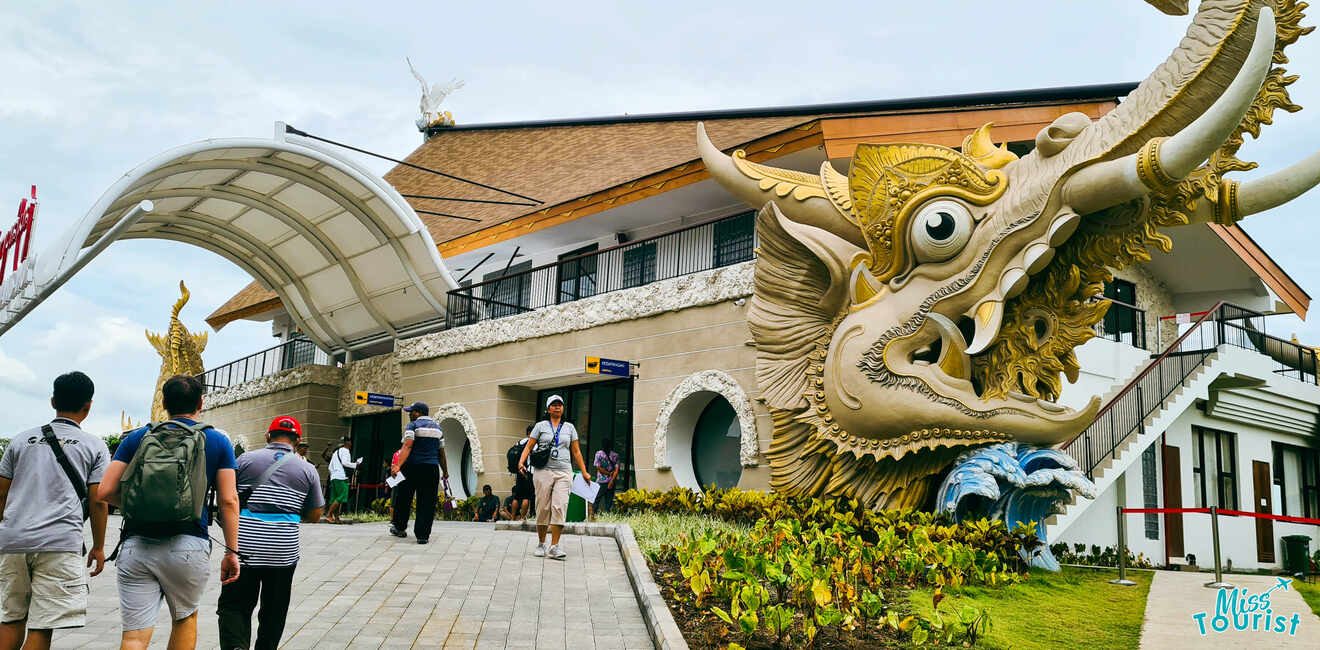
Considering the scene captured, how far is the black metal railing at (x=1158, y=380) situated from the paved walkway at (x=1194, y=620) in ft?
12.8

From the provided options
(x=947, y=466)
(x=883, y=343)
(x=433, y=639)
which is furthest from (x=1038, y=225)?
(x=433, y=639)

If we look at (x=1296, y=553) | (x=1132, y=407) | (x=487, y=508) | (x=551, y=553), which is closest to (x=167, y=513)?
(x=551, y=553)

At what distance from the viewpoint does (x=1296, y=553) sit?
65.9ft

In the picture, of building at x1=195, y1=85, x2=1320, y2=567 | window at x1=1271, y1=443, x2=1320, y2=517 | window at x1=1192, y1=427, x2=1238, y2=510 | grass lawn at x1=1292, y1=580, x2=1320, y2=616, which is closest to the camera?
grass lawn at x1=1292, y1=580, x2=1320, y2=616

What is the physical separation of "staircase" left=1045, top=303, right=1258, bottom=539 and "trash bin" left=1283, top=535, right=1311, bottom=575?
4.17 m

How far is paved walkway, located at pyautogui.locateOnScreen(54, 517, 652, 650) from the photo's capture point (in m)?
7.16

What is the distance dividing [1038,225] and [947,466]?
10.1 feet

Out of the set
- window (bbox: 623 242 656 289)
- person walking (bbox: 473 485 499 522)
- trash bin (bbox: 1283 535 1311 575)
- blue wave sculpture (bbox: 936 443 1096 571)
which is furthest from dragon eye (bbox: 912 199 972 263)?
trash bin (bbox: 1283 535 1311 575)

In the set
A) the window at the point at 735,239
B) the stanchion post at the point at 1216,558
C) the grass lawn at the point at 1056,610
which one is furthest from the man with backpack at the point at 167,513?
the window at the point at 735,239

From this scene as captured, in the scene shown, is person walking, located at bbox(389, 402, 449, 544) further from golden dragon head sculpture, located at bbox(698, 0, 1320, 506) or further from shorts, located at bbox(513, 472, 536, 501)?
shorts, located at bbox(513, 472, 536, 501)

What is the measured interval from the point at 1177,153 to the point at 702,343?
8272 mm

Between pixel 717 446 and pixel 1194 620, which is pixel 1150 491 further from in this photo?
pixel 1194 620

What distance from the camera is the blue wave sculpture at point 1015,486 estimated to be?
11414 mm

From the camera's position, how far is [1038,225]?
38.2 feet
